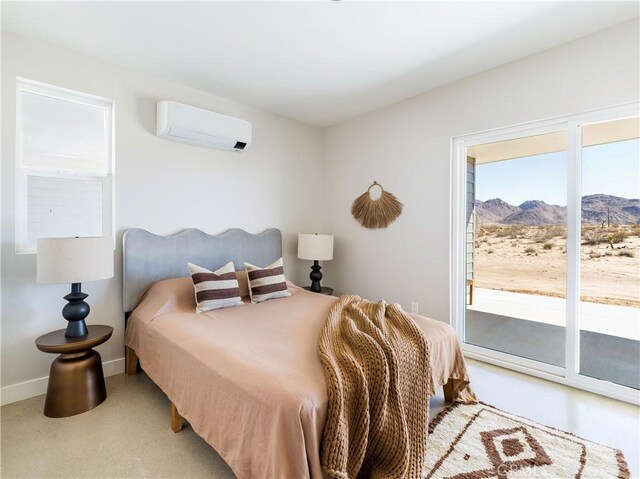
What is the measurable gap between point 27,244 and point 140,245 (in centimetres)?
72

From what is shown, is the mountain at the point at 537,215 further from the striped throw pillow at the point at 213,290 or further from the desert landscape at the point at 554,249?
the striped throw pillow at the point at 213,290

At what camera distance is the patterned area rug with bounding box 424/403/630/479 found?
62.0 inches

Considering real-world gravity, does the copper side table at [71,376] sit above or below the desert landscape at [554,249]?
below

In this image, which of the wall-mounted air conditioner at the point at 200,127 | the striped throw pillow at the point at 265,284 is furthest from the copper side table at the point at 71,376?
the wall-mounted air conditioner at the point at 200,127

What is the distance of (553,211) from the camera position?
260 cm

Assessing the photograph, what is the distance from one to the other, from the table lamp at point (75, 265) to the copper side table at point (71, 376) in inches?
4.2

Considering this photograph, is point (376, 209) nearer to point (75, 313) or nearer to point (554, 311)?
point (554, 311)

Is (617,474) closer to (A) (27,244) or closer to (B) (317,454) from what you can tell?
(B) (317,454)

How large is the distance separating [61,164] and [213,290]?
155cm

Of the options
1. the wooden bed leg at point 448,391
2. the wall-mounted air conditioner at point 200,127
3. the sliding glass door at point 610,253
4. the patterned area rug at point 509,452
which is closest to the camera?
the patterned area rug at point 509,452

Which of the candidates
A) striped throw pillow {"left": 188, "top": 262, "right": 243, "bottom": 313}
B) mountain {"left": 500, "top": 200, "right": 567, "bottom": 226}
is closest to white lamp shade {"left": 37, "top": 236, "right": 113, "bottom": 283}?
striped throw pillow {"left": 188, "top": 262, "right": 243, "bottom": 313}

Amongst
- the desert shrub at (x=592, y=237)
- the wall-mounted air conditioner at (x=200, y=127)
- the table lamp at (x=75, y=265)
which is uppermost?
the wall-mounted air conditioner at (x=200, y=127)

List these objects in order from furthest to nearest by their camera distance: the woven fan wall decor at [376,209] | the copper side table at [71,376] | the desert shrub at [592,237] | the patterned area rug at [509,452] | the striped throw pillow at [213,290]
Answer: the woven fan wall decor at [376,209] → the striped throw pillow at [213,290] → the desert shrub at [592,237] → the copper side table at [71,376] → the patterned area rug at [509,452]

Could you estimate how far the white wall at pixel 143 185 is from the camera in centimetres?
227
